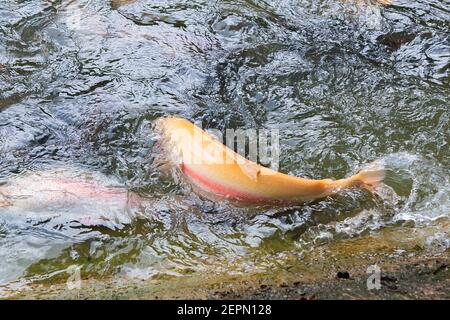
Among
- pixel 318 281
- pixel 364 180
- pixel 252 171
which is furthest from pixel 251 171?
pixel 318 281

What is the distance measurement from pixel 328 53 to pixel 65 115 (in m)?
2.78

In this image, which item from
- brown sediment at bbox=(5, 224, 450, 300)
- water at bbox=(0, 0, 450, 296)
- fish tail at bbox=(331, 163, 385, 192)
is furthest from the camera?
fish tail at bbox=(331, 163, 385, 192)

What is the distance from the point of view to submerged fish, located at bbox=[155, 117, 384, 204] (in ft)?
11.8

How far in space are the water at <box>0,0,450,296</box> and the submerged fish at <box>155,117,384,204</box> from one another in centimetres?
10

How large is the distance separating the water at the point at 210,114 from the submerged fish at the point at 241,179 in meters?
0.10

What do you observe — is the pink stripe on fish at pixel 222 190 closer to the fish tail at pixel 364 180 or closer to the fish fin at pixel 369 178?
the fish tail at pixel 364 180

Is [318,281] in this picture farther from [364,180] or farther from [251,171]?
[364,180]

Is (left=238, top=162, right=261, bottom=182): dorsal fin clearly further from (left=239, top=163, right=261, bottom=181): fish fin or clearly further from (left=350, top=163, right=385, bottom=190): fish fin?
(left=350, top=163, right=385, bottom=190): fish fin

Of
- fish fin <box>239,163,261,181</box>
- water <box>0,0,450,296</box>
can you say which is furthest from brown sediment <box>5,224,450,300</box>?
fish fin <box>239,163,261,181</box>

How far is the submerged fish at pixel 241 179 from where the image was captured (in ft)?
11.8

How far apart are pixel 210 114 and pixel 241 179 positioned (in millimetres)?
1306

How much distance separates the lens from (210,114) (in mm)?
4754

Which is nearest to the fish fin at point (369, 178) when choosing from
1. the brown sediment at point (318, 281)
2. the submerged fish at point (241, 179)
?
the submerged fish at point (241, 179)
